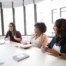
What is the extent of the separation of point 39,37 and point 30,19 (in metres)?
2.16

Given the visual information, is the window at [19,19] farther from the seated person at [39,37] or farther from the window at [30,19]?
the seated person at [39,37]

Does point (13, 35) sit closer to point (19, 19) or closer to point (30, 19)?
point (30, 19)

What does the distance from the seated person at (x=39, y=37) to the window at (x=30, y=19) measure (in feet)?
5.97

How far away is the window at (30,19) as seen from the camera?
411cm

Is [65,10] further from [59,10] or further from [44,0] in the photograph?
[44,0]

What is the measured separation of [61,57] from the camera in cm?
121

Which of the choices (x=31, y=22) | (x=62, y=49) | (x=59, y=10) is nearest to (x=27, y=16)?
(x=31, y=22)

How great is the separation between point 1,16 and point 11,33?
6.11ft

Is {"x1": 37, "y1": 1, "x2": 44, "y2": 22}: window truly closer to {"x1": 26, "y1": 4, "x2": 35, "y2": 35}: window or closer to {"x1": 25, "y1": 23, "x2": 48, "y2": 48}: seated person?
{"x1": 26, "y1": 4, "x2": 35, "y2": 35}: window

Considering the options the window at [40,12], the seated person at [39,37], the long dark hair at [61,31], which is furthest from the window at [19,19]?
the long dark hair at [61,31]

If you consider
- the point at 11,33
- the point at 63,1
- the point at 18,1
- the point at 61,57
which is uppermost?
the point at 18,1

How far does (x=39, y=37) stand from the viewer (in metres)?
2.19

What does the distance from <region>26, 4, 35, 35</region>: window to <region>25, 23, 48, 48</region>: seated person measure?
182 cm

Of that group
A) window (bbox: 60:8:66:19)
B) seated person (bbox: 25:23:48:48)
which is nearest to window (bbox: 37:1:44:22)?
window (bbox: 60:8:66:19)
